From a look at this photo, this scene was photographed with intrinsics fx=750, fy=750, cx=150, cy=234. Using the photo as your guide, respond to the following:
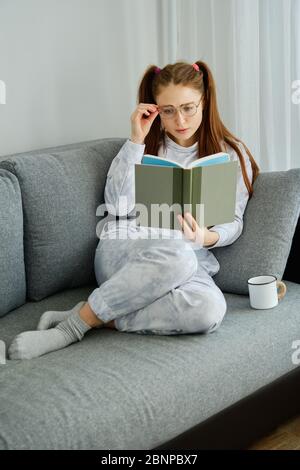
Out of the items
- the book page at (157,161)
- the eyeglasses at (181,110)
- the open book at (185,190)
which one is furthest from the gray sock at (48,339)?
the eyeglasses at (181,110)

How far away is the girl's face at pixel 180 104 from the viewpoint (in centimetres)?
231

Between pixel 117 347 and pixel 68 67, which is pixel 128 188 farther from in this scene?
pixel 68 67

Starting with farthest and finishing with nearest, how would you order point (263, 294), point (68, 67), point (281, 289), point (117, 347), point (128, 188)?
point (68, 67) < point (128, 188) < point (281, 289) < point (263, 294) < point (117, 347)

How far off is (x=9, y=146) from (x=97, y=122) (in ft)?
1.49

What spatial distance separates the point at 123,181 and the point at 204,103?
372 mm

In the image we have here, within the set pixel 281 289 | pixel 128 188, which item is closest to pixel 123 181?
pixel 128 188

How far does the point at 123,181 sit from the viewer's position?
7.70ft

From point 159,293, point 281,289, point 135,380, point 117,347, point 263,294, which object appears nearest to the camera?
point 135,380

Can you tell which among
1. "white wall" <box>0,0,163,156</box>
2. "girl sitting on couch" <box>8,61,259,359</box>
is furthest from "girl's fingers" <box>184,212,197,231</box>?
"white wall" <box>0,0,163,156</box>

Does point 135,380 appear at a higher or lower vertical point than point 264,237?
lower

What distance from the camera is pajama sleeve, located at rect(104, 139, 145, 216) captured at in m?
2.35

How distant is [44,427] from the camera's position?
5.04ft

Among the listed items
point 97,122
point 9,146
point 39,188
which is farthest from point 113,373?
point 97,122
